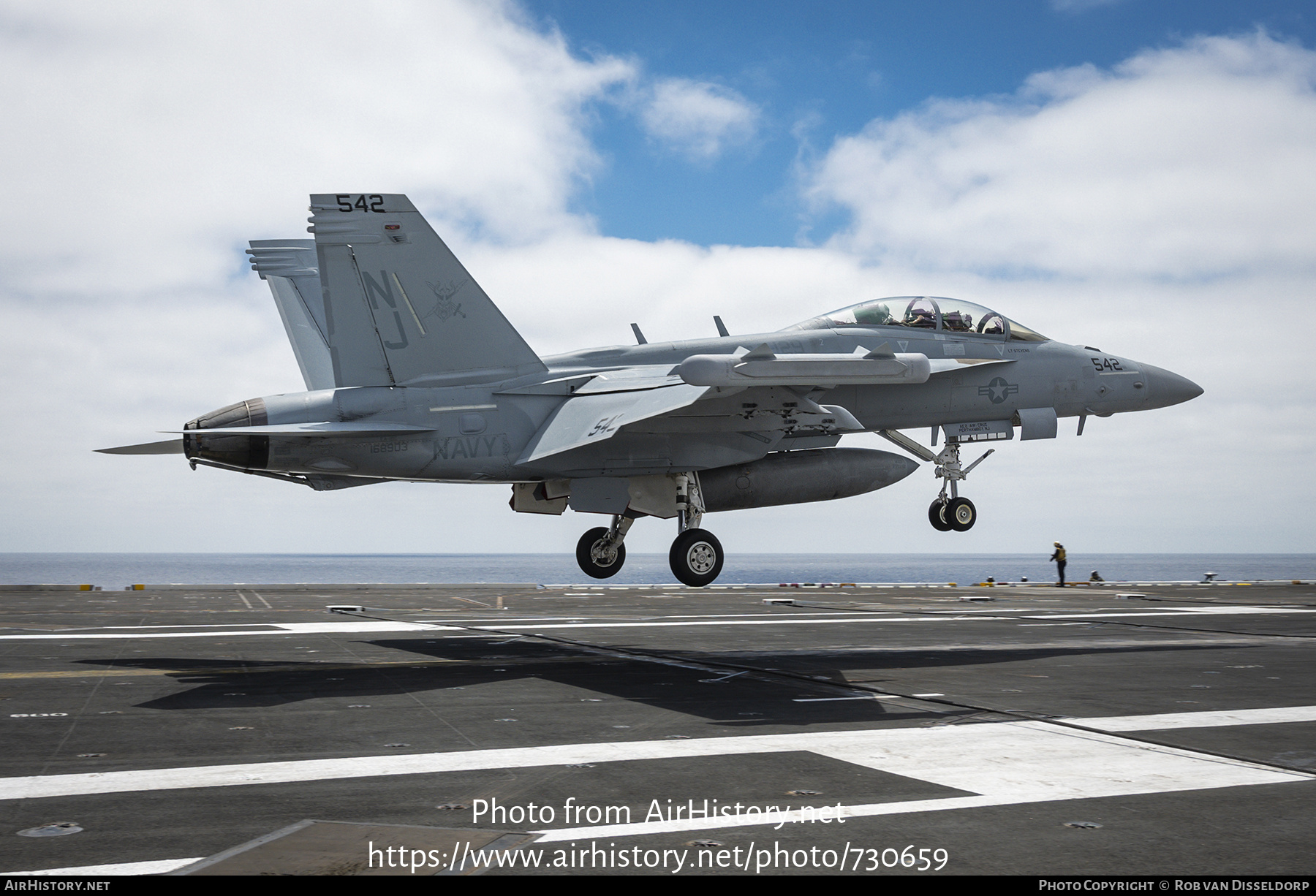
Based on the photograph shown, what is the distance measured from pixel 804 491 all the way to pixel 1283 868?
12239 millimetres

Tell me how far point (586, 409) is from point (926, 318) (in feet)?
22.4

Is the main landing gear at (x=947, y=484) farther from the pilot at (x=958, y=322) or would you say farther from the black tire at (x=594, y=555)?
the black tire at (x=594, y=555)

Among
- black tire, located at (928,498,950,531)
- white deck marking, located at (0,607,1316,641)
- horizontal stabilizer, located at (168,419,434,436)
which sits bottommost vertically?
white deck marking, located at (0,607,1316,641)

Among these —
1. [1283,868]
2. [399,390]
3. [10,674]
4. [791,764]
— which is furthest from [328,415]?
[1283,868]

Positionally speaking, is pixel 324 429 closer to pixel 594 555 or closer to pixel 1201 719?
pixel 594 555

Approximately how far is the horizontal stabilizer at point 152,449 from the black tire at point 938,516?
520 inches

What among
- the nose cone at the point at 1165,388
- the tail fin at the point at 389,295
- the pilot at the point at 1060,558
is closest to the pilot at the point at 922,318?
the nose cone at the point at 1165,388

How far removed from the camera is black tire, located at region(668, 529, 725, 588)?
53.3ft

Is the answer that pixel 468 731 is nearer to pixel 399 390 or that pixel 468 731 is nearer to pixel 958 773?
pixel 958 773

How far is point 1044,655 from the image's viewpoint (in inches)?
559

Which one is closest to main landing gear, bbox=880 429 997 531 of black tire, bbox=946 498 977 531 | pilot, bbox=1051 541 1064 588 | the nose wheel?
black tire, bbox=946 498 977 531

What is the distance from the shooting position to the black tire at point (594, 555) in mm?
18109

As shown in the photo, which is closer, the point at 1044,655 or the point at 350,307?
the point at 1044,655

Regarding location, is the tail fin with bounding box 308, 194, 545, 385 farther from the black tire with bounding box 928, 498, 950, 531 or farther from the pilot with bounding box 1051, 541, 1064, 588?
the pilot with bounding box 1051, 541, 1064, 588
